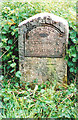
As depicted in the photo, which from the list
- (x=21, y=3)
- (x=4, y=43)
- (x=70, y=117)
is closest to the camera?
(x=70, y=117)

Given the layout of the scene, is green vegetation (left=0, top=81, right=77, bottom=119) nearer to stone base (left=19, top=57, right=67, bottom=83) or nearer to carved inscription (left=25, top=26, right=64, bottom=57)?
stone base (left=19, top=57, right=67, bottom=83)

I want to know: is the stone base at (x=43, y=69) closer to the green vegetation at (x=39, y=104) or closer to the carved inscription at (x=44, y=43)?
the carved inscription at (x=44, y=43)

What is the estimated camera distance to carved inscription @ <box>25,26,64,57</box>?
8.46ft

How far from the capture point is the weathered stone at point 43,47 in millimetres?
2549

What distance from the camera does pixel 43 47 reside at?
8.66 feet

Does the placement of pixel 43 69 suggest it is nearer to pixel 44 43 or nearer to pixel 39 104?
pixel 44 43

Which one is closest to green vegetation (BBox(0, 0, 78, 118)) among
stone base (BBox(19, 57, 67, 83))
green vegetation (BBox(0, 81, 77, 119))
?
green vegetation (BBox(0, 81, 77, 119))

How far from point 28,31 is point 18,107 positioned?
4.09 ft

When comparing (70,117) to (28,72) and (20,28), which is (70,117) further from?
(20,28)

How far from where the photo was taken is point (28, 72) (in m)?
2.72

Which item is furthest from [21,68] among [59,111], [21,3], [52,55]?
[21,3]

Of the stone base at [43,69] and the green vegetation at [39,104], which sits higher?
the stone base at [43,69]

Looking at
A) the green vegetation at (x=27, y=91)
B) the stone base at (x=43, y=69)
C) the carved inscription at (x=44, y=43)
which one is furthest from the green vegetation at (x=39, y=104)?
the carved inscription at (x=44, y=43)

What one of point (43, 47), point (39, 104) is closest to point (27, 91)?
point (39, 104)
